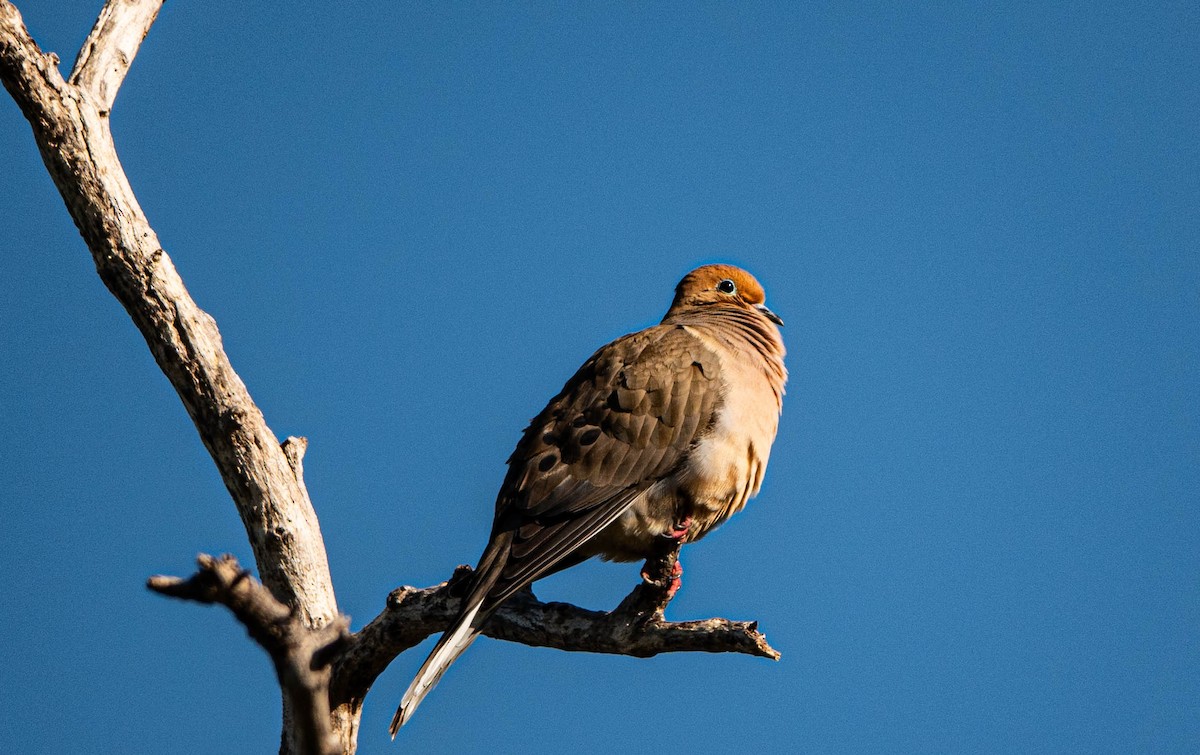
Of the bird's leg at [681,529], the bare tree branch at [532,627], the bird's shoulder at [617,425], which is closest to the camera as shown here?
the bare tree branch at [532,627]

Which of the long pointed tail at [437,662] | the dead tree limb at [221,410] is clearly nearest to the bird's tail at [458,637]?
the long pointed tail at [437,662]

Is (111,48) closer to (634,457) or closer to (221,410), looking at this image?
(221,410)

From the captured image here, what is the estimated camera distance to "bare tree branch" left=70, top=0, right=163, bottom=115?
485 centimetres

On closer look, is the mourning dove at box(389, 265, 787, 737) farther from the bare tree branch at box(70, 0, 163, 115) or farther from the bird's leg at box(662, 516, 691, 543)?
the bare tree branch at box(70, 0, 163, 115)

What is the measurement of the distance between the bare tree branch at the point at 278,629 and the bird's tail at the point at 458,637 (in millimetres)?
2009

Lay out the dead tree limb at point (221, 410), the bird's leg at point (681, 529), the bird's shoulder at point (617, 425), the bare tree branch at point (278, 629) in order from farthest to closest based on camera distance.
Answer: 1. the bird's shoulder at point (617, 425)
2. the bird's leg at point (681, 529)
3. the dead tree limb at point (221, 410)
4. the bare tree branch at point (278, 629)

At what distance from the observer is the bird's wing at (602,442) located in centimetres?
490

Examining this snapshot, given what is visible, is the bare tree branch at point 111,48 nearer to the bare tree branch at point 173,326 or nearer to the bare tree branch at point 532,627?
the bare tree branch at point 173,326

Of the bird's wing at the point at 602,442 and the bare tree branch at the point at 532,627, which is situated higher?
the bird's wing at the point at 602,442

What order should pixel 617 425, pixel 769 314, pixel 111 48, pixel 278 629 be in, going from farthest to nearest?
pixel 769 314 → pixel 617 425 → pixel 111 48 → pixel 278 629

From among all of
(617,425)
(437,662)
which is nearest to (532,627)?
(437,662)

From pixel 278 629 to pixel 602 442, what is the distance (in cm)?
308

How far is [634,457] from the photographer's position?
16.9ft

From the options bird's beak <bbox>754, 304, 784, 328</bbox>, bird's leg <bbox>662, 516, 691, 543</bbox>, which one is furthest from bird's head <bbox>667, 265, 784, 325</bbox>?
bird's leg <bbox>662, 516, 691, 543</bbox>
